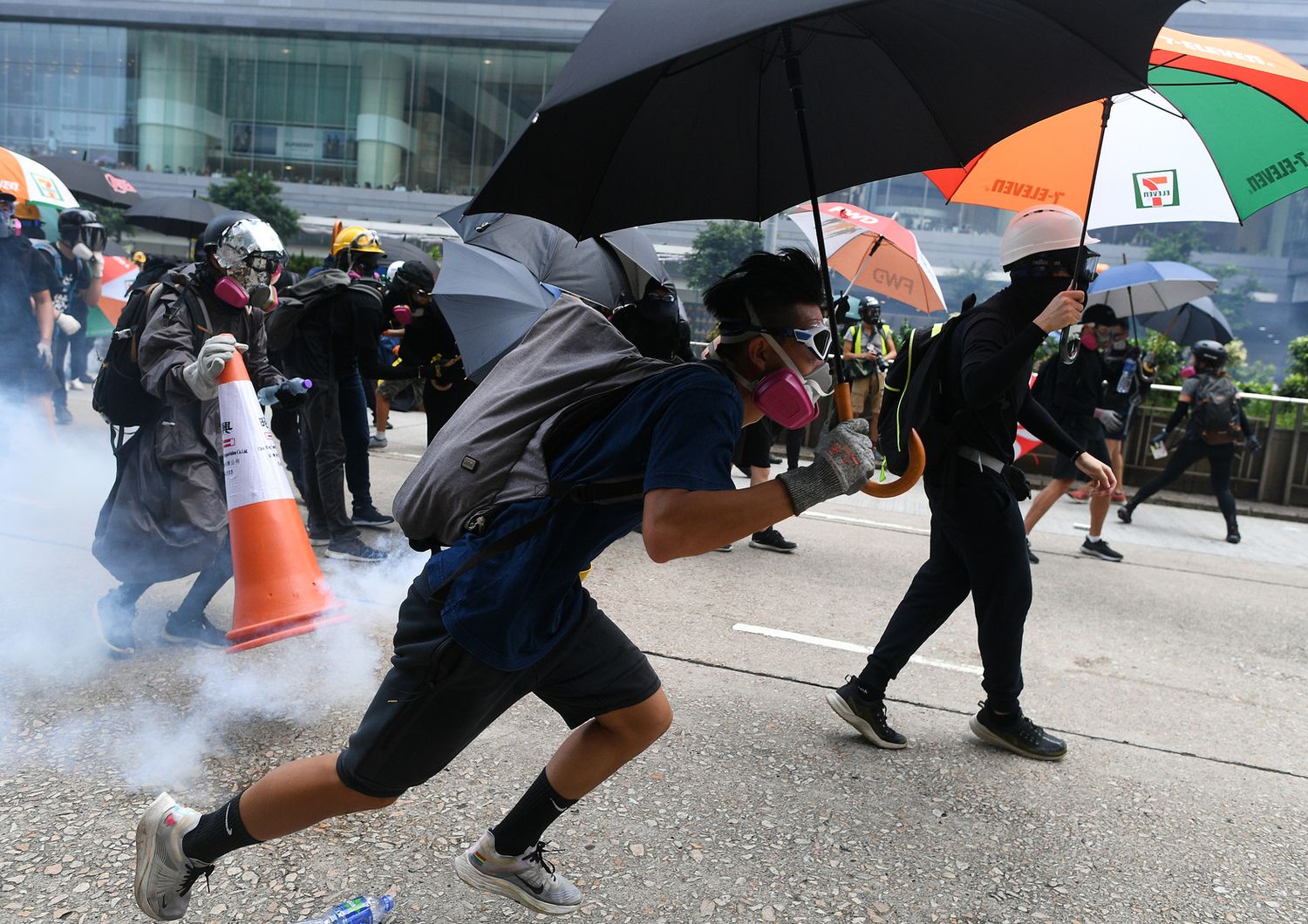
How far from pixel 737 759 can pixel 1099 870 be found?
117 cm

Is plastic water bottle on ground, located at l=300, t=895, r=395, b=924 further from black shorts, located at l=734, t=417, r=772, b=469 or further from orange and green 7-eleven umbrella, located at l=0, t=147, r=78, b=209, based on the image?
orange and green 7-eleven umbrella, located at l=0, t=147, r=78, b=209

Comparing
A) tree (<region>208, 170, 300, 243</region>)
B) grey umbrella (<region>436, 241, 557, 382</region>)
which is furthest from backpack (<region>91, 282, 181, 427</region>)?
tree (<region>208, 170, 300, 243</region>)

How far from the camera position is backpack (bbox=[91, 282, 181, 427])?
3.93 m

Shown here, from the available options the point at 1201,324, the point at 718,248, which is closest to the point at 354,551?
the point at 1201,324

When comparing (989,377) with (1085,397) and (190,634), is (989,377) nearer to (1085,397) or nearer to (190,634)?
(190,634)

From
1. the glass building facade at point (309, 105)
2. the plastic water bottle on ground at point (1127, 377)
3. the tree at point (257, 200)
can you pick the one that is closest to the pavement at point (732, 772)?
the plastic water bottle on ground at point (1127, 377)

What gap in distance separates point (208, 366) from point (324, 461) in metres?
2.29

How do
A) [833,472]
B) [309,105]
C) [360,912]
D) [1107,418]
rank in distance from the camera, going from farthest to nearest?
1. [309,105]
2. [1107,418]
3. [360,912]
4. [833,472]

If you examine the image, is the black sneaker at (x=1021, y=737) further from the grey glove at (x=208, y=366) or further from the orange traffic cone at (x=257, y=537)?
the grey glove at (x=208, y=366)

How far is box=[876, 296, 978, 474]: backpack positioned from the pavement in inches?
44.9

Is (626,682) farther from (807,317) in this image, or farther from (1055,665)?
(1055,665)

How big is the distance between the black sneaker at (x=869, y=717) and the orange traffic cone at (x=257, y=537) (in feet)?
7.02

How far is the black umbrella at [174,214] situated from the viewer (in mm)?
13617

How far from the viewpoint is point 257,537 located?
158 inches
